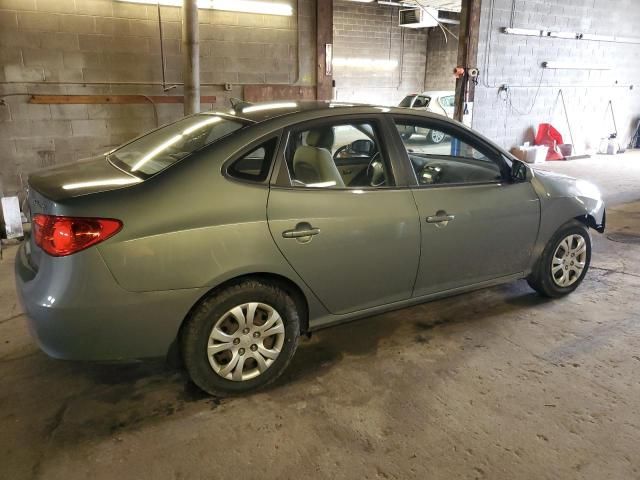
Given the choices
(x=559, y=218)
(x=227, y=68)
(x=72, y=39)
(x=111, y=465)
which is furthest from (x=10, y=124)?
(x=559, y=218)

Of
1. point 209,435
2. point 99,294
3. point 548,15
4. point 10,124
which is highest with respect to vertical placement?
point 548,15

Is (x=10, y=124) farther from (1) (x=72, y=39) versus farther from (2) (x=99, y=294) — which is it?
(2) (x=99, y=294)

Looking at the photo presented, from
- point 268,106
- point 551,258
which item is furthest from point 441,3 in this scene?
point 268,106

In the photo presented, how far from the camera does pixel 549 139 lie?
11.9 m

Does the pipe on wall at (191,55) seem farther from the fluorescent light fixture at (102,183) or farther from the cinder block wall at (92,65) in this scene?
the fluorescent light fixture at (102,183)

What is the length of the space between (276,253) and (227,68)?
5.15 meters

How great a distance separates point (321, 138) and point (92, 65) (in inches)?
178

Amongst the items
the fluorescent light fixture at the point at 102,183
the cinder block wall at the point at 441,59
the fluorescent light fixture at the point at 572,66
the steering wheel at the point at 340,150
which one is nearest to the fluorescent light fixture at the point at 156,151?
the fluorescent light fixture at the point at 102,183

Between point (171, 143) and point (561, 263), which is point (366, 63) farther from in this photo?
point (171, 143)

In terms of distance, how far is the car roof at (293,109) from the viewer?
9.26ft

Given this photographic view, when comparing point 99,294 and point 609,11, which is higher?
point 609,11

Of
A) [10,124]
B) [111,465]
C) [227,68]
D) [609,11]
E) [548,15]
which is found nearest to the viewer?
[111,465]

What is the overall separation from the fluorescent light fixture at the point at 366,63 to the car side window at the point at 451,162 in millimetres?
12339

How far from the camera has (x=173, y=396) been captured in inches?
106
